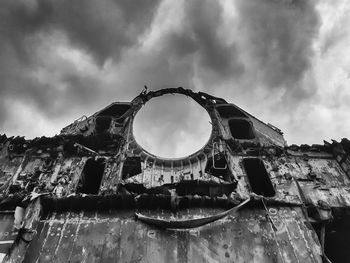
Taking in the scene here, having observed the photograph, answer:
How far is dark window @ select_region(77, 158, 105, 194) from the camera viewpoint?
1221cm

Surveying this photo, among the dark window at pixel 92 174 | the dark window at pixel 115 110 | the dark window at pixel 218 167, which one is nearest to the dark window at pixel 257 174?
the dark window at pixel 218 167

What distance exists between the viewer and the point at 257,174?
12586mm

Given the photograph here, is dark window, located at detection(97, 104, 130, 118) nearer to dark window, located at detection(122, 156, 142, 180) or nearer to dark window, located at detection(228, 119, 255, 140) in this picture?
dark window, located at detection(122, 156, 142, 180)

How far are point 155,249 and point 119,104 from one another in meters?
10.4

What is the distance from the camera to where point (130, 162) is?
12.4m

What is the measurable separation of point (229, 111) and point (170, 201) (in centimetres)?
850

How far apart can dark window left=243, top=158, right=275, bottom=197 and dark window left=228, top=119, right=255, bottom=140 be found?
11.1 feet

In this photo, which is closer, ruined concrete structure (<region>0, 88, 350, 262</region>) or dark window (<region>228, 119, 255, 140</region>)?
ruined concrete structure (<region>0, 88, 350, 262</region>)

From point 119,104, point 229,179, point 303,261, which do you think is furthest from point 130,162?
point 303,261

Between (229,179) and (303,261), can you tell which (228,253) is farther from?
(229,179)

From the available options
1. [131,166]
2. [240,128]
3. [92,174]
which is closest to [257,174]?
[240,128]

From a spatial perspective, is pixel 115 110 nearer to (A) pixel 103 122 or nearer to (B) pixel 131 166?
(A) pixel 103 122

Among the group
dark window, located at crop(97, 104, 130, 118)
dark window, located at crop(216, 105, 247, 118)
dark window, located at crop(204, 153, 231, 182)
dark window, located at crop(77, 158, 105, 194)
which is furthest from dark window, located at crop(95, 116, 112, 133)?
dark window, located at crop(204, 153, 231, 182)

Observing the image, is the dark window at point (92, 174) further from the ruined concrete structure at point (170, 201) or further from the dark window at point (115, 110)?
the dark window at point (115, 110)
